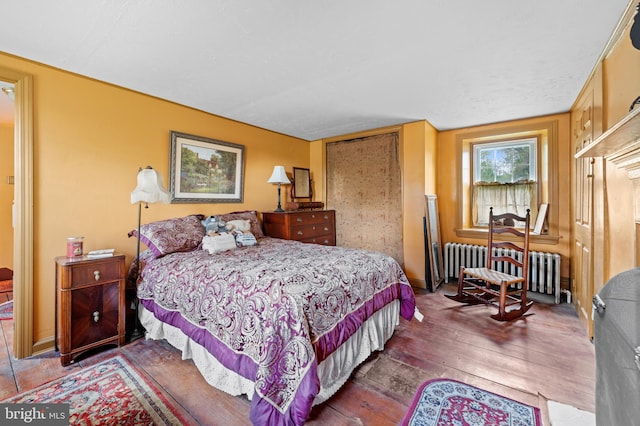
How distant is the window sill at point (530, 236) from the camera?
346cm

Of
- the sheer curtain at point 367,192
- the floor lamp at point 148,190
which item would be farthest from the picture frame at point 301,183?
the floor lamp at point 148,190

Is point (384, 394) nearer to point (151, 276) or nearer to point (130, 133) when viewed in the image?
point (151, 276)

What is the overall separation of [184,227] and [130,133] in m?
1.11

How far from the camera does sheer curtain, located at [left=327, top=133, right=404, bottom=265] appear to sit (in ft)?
13.1

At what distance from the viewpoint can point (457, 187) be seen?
13.4 ft

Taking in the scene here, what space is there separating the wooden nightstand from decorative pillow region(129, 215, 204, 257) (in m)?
0.30

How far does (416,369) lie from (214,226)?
Answer: 2.37 metres

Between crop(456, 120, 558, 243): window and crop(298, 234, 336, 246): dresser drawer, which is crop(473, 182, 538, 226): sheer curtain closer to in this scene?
crop(456, 120, 558, 243): window

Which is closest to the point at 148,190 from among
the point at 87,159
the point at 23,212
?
the point at 87,159

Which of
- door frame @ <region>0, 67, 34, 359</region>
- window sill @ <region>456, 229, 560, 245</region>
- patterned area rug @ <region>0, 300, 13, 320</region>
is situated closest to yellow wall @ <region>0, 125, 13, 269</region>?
patterned area rug @ <region>0, 300, 13, 320</region>

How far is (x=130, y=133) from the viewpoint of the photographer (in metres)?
2.71

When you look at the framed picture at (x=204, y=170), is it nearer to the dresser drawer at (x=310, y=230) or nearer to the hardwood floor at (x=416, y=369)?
the dresser drawer at (x=310, y=230)

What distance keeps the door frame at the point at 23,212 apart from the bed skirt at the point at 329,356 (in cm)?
78

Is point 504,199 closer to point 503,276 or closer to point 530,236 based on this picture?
point 530,236
